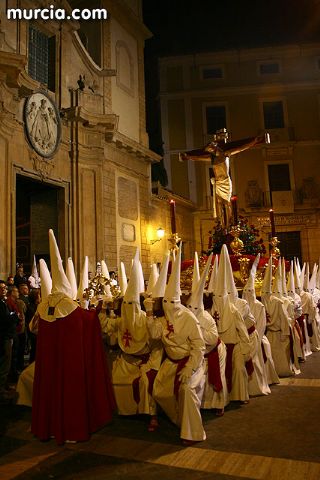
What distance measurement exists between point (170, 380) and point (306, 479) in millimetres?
1747

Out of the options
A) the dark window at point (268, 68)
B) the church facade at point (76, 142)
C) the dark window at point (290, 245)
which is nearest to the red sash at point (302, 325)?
the church facade at point (76, 142)

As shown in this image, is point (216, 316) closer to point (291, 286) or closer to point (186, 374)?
point (186, 374)

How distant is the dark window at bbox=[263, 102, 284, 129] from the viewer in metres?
25.3

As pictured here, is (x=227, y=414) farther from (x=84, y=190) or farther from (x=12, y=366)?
(x=84, y=190)

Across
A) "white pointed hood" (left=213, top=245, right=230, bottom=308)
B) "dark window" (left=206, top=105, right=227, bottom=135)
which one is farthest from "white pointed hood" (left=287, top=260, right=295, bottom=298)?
"dark window" (left=206, top=105, right=227, bottom=135)

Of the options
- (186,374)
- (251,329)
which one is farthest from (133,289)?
(251,329)

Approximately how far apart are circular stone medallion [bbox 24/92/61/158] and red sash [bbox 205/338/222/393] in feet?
29.5

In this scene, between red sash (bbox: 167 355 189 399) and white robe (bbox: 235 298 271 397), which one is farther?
white robe (bbox: 235 298 271 397)

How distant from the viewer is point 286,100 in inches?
995

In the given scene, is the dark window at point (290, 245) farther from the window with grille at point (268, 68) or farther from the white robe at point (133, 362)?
the white robe at point (133, 362)

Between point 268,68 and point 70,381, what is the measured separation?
82.3 feet

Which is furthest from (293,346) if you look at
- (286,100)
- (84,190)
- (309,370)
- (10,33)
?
(286,100)

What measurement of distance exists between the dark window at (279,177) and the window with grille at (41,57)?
14.7 meters

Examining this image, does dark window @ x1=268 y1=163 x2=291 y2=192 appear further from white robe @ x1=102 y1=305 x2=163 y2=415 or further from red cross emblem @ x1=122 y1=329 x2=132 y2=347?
red cross emblem @ x1=122 y1=329 x2=132 y2=347
